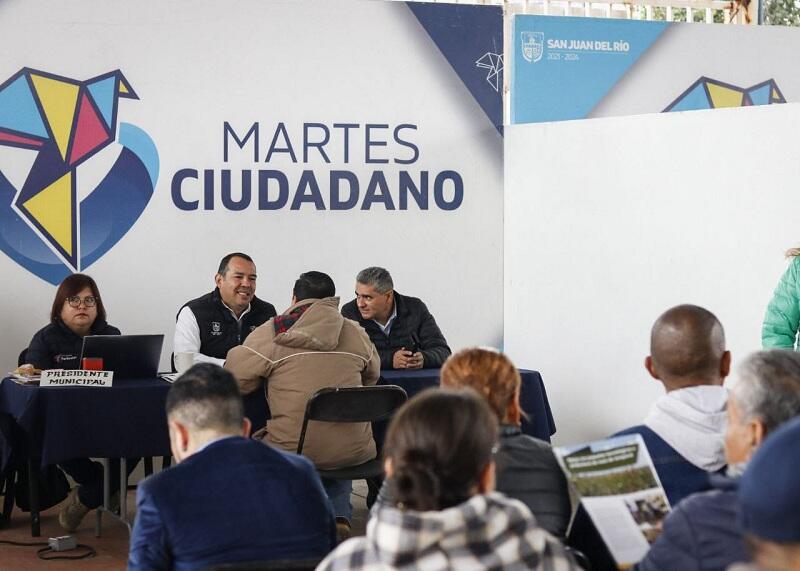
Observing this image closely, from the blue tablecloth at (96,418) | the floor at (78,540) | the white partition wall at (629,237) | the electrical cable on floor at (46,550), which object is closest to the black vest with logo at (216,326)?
the blue tablecloth at (96,418)

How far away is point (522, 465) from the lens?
2.52 m

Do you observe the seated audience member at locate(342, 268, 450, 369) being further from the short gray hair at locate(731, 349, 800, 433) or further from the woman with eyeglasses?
the short gray hair at locate(731, 349, 800, 433)

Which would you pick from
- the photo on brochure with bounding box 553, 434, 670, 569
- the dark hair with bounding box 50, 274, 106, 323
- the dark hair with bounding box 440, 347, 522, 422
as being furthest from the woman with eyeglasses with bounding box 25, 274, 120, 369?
the photo on brochure with bounding box 553, 434, 670, 569

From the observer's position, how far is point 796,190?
5852 mm

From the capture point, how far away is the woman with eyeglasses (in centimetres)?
552

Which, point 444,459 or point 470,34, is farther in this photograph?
point 470,34

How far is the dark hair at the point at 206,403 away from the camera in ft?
8.39

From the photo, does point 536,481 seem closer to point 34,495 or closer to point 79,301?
point 34,495

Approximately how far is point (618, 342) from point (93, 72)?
3536mm

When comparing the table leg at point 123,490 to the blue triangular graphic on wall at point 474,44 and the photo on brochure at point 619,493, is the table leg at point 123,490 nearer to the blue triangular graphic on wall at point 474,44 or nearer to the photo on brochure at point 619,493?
the photo on brochure at point 619,493

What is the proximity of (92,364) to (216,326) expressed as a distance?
3.00ft

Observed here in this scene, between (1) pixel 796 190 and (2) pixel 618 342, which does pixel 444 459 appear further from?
(2) pixel 618 342

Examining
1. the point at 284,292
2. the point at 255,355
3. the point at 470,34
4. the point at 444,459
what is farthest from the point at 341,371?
the point at 470,34

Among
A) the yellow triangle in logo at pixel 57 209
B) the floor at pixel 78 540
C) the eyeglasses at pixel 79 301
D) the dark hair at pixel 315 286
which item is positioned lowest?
the floor at pixel 78 540
